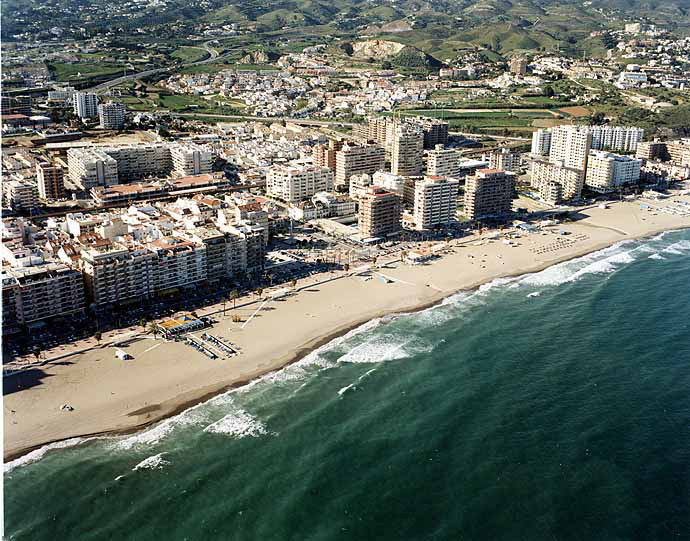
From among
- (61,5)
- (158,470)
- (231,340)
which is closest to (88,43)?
(61,5)

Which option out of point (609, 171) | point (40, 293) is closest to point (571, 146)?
point (609, 171)

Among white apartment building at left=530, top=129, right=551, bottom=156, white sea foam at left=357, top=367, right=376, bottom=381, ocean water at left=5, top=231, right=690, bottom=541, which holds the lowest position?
ocean water at left=5, top=231, right=690, bottom=541

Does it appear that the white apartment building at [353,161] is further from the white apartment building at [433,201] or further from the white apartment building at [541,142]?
the white apartment building at [541,142]

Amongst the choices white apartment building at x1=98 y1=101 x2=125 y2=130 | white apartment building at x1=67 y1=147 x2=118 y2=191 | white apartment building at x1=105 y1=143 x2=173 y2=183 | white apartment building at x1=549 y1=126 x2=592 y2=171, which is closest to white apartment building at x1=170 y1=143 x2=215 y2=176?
white apartment building at x1=105 y1=143 x2=173 y2=183

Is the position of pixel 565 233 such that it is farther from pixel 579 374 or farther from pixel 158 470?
pixel 158 470

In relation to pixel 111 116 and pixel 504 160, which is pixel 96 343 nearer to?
pixel 504 160

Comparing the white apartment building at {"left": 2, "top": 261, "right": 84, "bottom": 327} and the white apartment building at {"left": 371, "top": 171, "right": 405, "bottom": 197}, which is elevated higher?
the white apartment building at {"left": 371, "top": 171, "right": 405, "bottom": 197}

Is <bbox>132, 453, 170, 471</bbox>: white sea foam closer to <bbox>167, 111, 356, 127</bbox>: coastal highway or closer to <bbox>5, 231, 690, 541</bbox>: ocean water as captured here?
<bbox>5, 231, 690, 541</bbox>: ocean water
